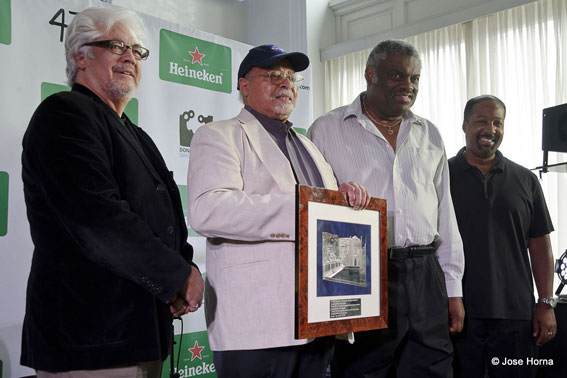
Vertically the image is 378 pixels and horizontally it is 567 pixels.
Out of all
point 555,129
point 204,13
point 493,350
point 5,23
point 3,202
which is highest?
point 204,13

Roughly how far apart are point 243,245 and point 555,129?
2.57 meters

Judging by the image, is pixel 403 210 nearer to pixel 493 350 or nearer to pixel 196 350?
pixel 493 350

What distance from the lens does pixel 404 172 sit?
235 centimetres

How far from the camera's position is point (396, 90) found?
241 cm

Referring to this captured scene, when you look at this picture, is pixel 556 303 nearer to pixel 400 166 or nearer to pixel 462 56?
pixel 400 166

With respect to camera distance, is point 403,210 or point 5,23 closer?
point 403,210

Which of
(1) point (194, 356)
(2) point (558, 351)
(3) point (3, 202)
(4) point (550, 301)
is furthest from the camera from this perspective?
(1) point (194, 356)

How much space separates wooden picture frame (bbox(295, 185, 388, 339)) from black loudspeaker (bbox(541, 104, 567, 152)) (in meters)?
2.06

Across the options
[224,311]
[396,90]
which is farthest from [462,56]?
[224,311]

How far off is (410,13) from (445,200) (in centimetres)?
352

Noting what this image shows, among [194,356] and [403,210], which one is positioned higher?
[403,210]

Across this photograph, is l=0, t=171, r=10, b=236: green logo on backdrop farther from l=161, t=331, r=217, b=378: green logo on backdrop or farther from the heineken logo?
the heineken logo

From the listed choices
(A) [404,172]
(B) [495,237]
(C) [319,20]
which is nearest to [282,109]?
(A) [404,172]

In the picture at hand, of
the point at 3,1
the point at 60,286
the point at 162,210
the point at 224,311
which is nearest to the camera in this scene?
the point at 60,286
